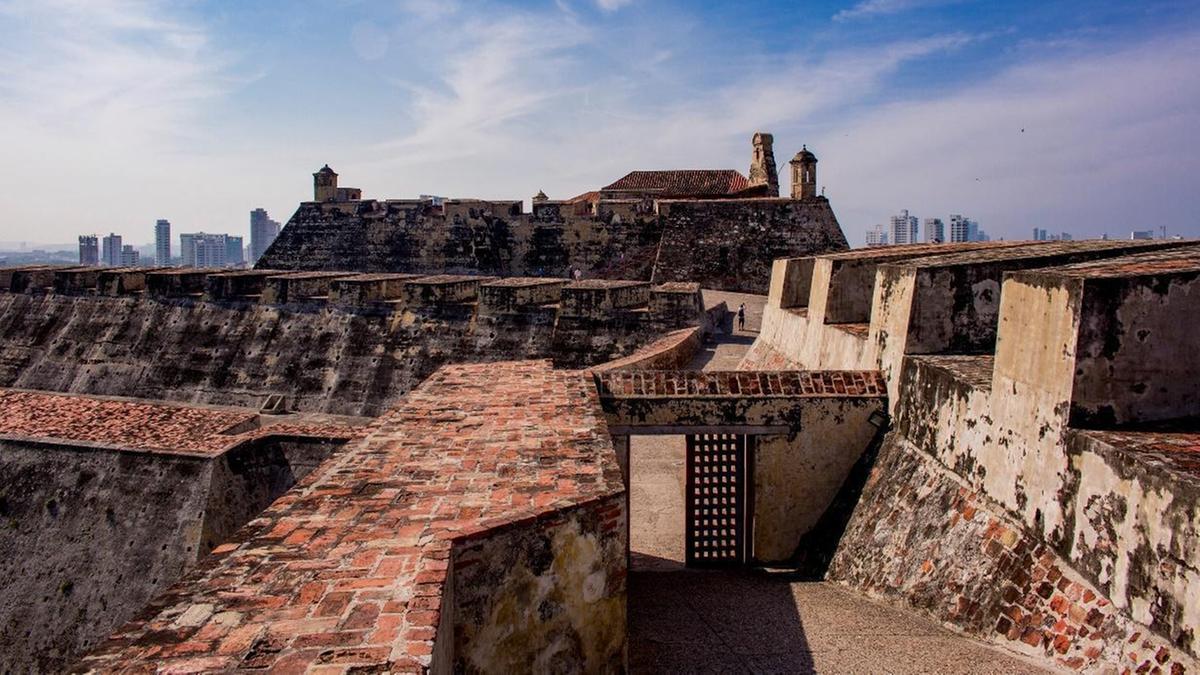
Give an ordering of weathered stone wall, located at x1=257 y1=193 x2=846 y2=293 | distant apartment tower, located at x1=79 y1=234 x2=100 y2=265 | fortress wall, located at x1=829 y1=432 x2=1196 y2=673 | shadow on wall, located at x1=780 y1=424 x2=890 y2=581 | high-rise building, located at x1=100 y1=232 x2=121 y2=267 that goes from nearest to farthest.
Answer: fortress wall, located at x1=829 y1=432 x2=1196 y2=673, shadow on wall, located at x1=780 y1=424 x2=890 y2=581, weathered stone wall, located at x1=257 y1=193 x2=846 y2=293, distant apartment tower, located at x1=79 y1=234 x2=100 y2=265, high-rise building, located at x1=100 y1=232 x2=121 y2=267

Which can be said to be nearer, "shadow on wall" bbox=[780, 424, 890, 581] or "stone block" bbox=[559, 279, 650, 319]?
"shadow on wall" bbox=[780, 424, 890, 581]

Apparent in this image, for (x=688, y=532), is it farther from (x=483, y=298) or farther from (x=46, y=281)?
(x=46, y=281)

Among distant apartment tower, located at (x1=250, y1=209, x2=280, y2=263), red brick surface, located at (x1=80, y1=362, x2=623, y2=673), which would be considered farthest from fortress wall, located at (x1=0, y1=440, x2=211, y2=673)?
distant apartment tower, located at (x1=250, y1=209, x2=280, y2=263)

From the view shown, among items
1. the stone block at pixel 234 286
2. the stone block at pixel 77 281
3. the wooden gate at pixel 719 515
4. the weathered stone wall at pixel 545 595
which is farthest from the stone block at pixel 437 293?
the weathered stone wall at pixel 545 595

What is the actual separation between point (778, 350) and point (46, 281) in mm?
15700

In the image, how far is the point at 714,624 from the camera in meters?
5.68

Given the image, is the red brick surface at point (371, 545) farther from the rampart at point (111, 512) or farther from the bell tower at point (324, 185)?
the bell tower at point (324, 185)

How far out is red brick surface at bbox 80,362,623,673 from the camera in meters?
2.65

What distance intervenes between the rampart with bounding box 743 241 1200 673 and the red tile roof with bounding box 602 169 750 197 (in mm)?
23523

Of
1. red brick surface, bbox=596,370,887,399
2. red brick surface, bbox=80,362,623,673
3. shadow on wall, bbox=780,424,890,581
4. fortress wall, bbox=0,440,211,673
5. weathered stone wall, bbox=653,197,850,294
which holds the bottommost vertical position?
fortress wall, bbox=0,440,211,673

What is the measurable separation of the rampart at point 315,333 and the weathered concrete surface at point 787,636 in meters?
6.72

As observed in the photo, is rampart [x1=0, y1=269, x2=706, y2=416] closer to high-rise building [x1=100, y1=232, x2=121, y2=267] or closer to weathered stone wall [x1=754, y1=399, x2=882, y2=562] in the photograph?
weathered stone wall [x1=754, y1=399, x2=882, y2=562]

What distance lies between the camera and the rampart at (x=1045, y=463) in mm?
3805

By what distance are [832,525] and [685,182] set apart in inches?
1003
